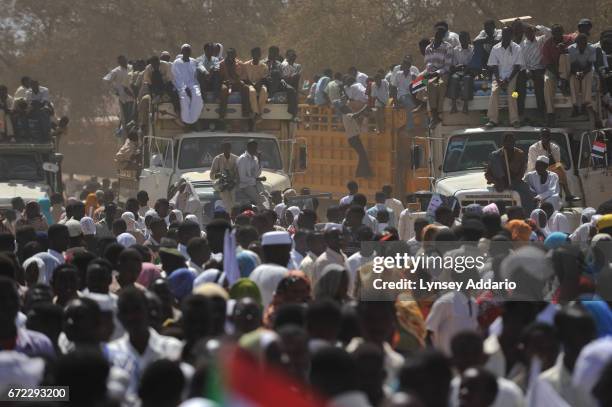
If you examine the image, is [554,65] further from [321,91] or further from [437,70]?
[321,91]

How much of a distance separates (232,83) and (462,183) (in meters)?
5.24

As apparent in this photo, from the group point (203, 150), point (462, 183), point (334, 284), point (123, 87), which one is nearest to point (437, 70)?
point (462, 183)

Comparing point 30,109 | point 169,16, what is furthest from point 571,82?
point 169,16

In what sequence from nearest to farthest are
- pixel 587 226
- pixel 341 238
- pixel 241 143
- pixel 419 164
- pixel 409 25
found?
pixel 341 238 → pixel 587 226 → pixel 419 164 → pixel 241 143 → pixel 409 25

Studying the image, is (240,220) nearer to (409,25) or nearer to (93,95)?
(409,25)

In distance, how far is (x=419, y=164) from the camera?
1856 centimetres

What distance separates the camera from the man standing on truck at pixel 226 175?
61.8ft

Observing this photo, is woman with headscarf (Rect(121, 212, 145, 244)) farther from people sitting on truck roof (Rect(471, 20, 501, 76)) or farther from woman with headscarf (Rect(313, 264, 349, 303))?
woman with headscarf (Rect(313, 264, 349, 303))

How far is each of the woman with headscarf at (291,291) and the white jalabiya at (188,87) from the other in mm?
13217

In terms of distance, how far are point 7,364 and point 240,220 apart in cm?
782

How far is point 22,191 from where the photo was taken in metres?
21.1

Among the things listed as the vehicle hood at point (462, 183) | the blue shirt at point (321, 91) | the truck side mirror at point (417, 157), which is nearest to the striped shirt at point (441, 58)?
the truck side mirror at point (417, 157)

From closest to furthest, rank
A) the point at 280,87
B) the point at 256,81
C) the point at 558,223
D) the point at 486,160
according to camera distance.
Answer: the point at 558,223 < the point at 486,160 < the point at 256,81 < the point at 280,87

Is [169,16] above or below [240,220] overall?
above
